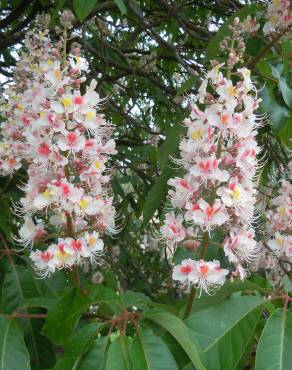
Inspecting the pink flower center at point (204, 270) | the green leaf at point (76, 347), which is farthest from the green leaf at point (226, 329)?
the green leaf at point (76, 347)

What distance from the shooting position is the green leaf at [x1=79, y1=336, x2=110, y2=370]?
1218mm

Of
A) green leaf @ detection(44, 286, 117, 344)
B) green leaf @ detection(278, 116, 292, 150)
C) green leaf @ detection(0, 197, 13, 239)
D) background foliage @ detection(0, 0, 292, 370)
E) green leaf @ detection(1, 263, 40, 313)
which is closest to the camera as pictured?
background foliage @ detection(0, 0, 292, 370)

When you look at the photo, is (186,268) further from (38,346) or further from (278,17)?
(278,17)

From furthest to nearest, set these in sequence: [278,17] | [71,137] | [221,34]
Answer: [221,34]
[278,17]
[71,137]

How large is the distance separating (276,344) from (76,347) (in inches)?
16.8

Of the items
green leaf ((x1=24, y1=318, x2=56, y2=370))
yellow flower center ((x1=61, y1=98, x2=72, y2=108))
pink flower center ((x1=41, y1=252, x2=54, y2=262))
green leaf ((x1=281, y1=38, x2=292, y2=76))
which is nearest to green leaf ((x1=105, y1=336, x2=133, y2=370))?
pink flower center ((x1=41, y1=252, x2=54, y2=262))

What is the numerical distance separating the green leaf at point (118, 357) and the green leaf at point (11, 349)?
9.1 inches

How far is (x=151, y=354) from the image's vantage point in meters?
1.16

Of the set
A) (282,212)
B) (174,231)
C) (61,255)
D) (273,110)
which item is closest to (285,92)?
(273,110)

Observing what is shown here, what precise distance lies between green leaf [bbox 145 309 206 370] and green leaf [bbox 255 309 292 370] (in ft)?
0.43

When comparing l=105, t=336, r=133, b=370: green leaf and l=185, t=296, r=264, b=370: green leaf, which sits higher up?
l=185, t=296, r=264, b=370: green leaf

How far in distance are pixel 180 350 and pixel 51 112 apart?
26.7 inches

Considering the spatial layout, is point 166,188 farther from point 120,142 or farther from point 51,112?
point 120,142

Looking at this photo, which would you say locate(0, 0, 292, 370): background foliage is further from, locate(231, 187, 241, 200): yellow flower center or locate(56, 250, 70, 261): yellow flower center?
locate(231, 187, 241, 200): yellow flower center
